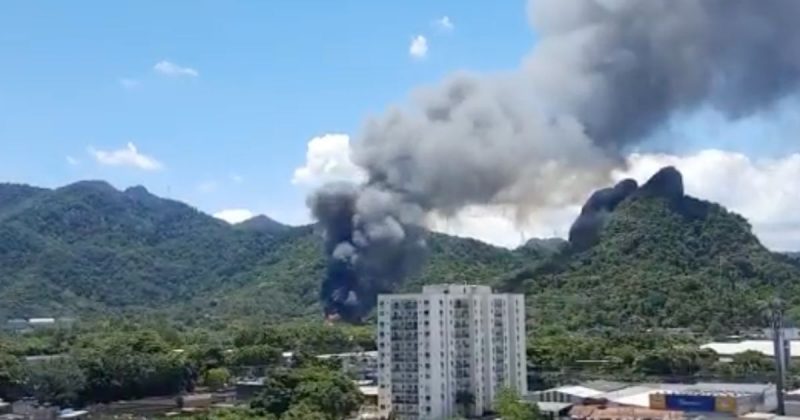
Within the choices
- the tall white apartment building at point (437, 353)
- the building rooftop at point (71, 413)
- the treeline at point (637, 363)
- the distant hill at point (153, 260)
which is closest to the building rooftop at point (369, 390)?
the tall white apartment building at point (437, 353)

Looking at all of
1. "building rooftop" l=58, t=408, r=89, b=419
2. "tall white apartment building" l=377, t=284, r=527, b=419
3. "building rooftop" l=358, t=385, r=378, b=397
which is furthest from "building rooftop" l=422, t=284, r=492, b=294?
"building rooftop" l=58, t=408, r=89, b=419

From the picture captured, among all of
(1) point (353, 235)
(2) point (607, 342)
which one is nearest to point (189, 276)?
(1) point (353, 235)

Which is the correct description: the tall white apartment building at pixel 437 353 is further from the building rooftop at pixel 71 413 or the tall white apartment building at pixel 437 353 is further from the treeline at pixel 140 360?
the building rooftop at pixel 71 413

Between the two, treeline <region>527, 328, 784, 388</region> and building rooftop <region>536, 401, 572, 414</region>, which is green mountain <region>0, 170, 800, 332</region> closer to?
treeline <region>527, 328, 784, 388</region>

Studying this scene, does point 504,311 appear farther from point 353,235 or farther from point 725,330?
point 725,330

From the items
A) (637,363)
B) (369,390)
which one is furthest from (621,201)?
(369,390)

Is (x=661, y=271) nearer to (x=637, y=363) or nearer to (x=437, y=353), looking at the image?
(x=637, y=363)
